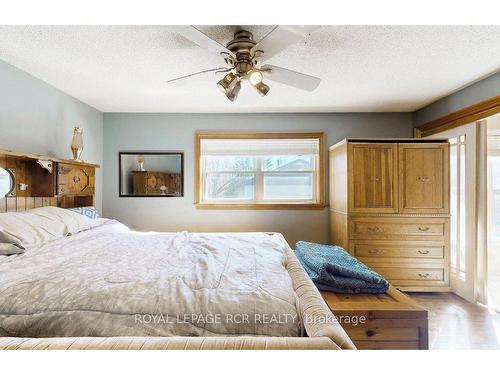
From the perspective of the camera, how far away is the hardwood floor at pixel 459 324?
197 cm

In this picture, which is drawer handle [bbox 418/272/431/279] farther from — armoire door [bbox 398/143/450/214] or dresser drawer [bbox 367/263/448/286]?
armoire door [bbox 398/143/450/214]

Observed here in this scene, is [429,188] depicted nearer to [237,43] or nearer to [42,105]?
[237,43]

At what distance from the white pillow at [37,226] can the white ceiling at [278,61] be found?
48.8 inches

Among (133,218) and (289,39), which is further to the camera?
(133,218)

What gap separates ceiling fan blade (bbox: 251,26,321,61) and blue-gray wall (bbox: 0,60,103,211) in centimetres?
216

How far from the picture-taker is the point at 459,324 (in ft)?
7.44

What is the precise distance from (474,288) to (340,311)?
7.89 ft

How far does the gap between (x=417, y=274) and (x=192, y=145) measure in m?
3.21

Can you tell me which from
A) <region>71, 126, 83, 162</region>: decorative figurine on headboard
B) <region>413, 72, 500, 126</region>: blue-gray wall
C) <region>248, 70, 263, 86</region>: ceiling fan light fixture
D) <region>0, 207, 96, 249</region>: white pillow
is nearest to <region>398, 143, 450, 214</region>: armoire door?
<region>413, 72, 500, 126</region>: blue-gray wall

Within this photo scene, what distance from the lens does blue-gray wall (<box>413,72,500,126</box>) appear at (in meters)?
2.43

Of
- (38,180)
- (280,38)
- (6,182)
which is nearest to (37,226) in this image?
(6,182)

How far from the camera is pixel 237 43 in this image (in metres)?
1.61

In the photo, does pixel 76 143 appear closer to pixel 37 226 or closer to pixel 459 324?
pixel 37 226
